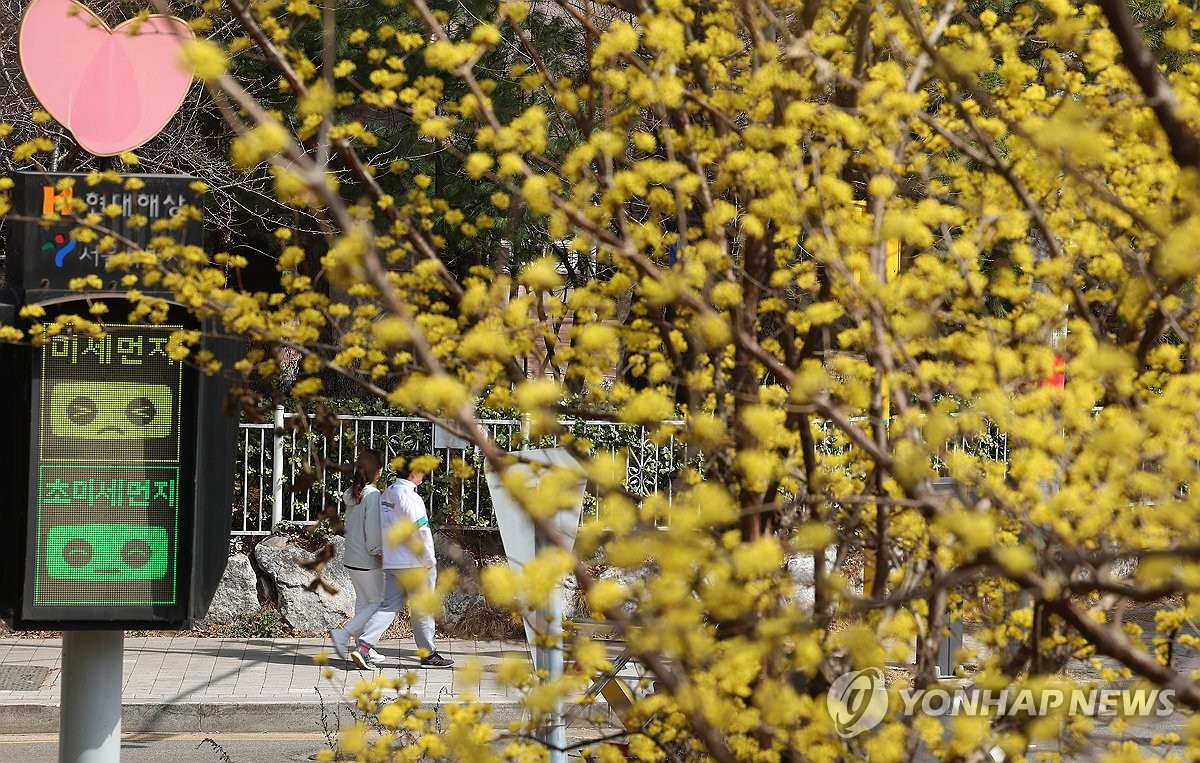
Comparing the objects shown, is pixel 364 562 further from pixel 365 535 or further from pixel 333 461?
pixel 333 461

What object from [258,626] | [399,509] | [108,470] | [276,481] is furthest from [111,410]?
[276,481]

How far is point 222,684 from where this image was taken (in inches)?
373

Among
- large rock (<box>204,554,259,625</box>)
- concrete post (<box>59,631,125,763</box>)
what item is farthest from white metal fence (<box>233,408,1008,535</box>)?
concrete post (<box>59,631,125,763</box>)

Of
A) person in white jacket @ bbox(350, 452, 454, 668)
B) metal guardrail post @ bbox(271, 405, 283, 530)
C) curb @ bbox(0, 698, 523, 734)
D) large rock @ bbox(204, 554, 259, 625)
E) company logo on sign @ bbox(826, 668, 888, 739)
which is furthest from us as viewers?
metal guardrail post @ bbox(271, 405, 283, 530)

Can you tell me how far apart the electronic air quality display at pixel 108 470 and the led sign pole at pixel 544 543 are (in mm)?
1013

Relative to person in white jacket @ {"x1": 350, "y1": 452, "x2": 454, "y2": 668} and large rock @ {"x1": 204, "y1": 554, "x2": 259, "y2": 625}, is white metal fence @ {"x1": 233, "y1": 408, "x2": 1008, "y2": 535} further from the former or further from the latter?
person in white jacket @ {"x1": 350, "y1": 452, "x2": 454, "y2": 668}

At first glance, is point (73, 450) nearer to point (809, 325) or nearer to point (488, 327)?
point (488, 327)

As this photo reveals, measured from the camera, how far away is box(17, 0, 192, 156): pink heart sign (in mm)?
4375

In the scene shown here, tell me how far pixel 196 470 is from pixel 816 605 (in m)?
2.32

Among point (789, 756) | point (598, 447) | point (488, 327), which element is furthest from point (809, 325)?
point (598, 447)

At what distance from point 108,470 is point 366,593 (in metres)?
5.81

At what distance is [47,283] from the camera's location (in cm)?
398

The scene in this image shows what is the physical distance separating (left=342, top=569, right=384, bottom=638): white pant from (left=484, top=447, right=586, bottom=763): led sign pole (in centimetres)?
582

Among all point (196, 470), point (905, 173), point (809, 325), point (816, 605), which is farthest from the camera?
point (196, 470)
